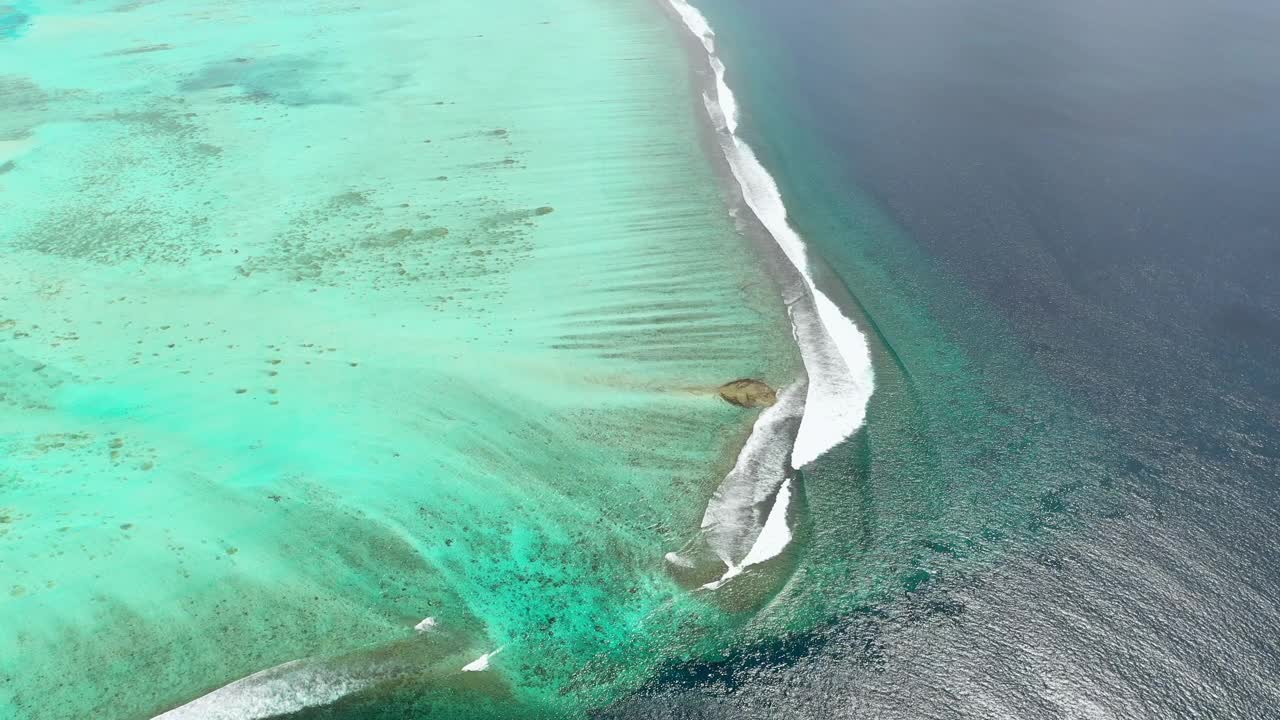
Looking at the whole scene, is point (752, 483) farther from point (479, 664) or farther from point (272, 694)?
point (272, 694)

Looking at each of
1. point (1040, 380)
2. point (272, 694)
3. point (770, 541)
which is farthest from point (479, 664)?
point (1040, 380)

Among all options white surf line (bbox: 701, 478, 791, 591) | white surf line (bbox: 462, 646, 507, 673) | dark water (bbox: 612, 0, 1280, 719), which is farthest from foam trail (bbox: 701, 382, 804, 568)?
white surf line (bbox: 462, 646, 507, 673)

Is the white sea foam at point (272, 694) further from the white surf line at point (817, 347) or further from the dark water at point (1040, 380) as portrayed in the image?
the white surf line at point (817, 347)

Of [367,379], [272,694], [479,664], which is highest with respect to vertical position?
[367,379]

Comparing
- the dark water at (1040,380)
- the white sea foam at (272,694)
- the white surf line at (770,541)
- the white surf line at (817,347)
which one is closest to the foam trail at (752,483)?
the white surf line at (770,541)

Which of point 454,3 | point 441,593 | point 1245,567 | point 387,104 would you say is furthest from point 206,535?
point 454,3

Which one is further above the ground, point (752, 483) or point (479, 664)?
point (752, 483)
